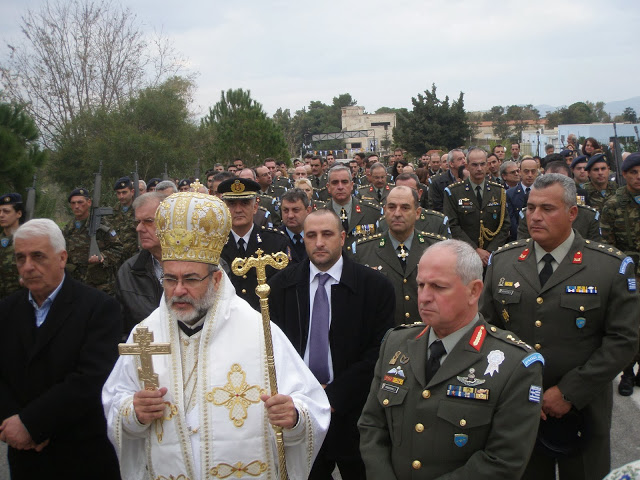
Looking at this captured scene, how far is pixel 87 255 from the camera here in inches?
325

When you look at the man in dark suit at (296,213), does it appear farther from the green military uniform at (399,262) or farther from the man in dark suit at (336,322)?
the man in dark suit at (336,322)

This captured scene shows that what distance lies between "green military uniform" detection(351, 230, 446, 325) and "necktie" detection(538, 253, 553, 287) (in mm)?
1228

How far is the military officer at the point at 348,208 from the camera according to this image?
27.2 ft

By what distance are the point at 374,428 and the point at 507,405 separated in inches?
26.5

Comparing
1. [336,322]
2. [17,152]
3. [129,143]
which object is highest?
[129,143]

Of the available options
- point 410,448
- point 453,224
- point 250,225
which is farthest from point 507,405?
point 453,224

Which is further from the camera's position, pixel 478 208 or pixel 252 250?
pixel 478 208

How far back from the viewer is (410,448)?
113 inches

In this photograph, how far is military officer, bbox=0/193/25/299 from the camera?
270 inches

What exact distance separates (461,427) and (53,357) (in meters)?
2.47

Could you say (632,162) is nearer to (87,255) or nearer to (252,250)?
(252,250)

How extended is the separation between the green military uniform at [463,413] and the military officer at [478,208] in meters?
5.84

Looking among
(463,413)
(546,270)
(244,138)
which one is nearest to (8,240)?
(546,270)

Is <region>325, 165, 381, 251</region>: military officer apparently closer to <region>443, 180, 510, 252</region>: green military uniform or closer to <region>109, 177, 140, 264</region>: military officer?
<region>443, 180, 510, 252</region>: green military uniform
